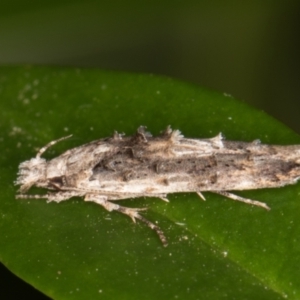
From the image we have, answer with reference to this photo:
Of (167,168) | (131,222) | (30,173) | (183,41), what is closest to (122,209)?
(131,222)

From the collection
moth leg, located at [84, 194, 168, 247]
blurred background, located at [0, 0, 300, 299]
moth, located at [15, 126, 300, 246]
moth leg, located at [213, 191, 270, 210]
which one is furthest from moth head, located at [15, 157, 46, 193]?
blurred background, located at [0, 0, 300, 299]

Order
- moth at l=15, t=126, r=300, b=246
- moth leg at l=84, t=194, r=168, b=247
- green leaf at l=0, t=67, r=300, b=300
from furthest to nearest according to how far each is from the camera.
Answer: moth at l=15, t=126, r=300, b=246 < moth leg at l=84, t=194, r=168, b=247 < green leaf at l=0, t=67, r=300, b=300

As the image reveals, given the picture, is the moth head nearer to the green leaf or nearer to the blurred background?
the green leaf

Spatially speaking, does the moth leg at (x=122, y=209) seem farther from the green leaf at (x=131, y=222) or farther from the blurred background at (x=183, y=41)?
the blurred background at (x=183, y=41)

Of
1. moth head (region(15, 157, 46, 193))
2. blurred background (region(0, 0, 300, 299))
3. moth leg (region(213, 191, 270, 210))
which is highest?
blurred background (region(0, 0, 300, 299))

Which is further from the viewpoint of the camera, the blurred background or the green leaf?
→ the blurred background

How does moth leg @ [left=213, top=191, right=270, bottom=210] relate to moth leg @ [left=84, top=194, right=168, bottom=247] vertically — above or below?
above

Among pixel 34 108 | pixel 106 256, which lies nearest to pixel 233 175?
pixel 106 256

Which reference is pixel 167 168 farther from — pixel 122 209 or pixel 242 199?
pixel 242 199
